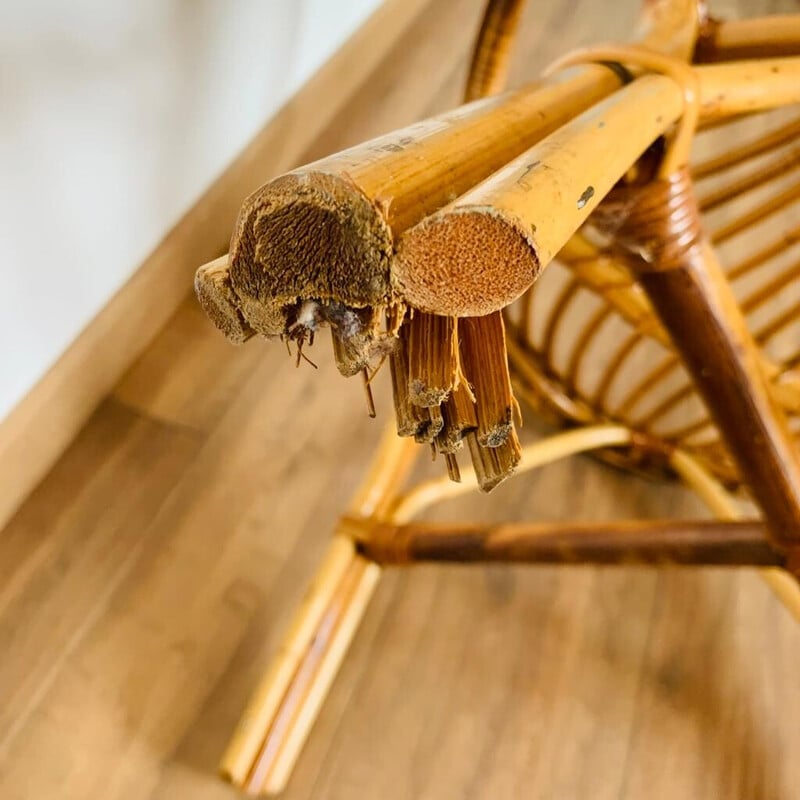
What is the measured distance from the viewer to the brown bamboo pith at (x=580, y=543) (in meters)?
0.63

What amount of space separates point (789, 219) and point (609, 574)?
834 mm

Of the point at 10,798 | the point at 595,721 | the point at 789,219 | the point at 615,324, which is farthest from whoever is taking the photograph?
the point at 789,219

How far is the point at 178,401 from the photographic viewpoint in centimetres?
104

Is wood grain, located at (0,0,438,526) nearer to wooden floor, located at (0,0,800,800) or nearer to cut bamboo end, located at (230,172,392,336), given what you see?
wooden floor, located at (0,0,800,800)

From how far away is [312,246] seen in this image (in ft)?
0.83

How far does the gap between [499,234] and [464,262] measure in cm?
1

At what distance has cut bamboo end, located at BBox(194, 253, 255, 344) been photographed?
0.28 metres

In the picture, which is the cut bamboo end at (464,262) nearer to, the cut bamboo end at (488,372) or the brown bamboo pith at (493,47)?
the cut bamboo end at (488,372)

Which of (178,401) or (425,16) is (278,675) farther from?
(425,16)

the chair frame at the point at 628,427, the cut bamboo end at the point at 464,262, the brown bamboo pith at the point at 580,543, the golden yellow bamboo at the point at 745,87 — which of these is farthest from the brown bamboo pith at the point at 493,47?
the cut bamboo end at the point at 464,262

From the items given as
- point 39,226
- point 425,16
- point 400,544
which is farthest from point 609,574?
point 425,16

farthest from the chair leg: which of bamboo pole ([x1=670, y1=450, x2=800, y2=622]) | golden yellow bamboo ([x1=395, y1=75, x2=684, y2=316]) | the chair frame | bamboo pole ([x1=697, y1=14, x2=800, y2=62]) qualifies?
golden yellow bamboo ([x1=395, y1=75, x2=684, y2=316])

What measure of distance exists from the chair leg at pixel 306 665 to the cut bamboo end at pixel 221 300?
58cm

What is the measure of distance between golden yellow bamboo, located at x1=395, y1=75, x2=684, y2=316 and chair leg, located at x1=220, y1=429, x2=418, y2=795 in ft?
2.07
